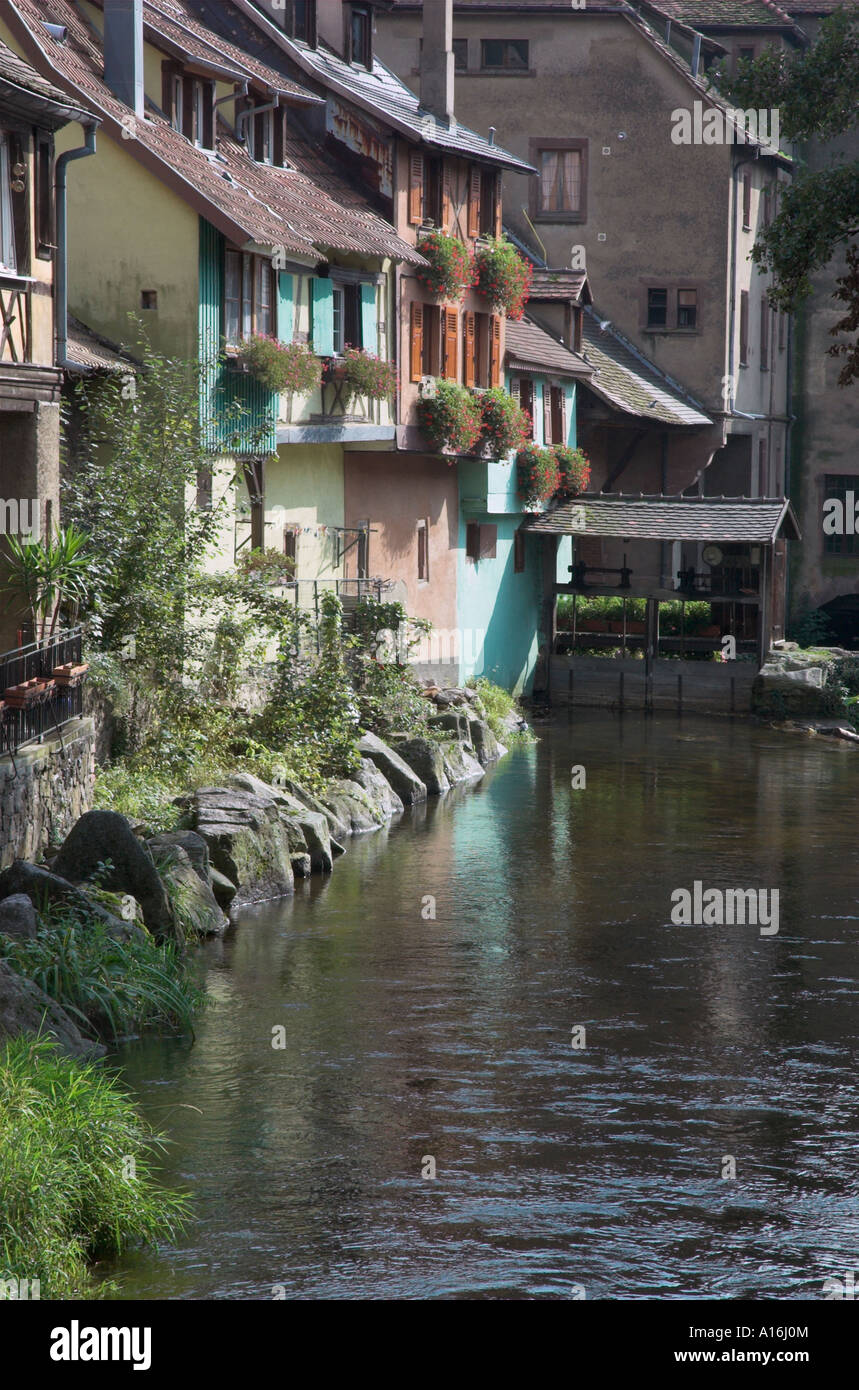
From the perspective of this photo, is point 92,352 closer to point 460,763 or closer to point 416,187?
point 460,763

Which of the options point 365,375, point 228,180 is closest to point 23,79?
point 228,180

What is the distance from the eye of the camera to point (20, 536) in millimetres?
20094

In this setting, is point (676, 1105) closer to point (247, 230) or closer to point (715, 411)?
point (247, 230)

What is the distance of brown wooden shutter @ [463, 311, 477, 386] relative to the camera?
34.5 metres

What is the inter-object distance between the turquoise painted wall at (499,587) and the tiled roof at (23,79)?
52.1 feet

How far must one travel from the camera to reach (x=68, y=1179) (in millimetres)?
11102

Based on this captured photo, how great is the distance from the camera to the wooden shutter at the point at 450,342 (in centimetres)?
3366

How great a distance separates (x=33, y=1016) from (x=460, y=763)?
16975mm

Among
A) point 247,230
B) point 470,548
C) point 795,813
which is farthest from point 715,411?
point 247,230

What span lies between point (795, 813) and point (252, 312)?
1155 cm

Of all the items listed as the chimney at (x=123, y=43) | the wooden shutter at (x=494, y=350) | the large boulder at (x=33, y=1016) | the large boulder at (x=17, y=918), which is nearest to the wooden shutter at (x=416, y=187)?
the wooden shutter at (x=494, y=350)

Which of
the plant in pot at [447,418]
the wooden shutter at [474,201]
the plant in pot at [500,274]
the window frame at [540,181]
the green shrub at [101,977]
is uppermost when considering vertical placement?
the window frame at [540,181]

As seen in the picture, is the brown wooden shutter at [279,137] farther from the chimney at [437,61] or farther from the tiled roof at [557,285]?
the tiled roof at [557,285]

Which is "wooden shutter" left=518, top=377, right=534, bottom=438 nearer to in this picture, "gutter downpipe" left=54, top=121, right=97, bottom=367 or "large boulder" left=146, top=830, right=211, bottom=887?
"gutter downpipe" left=54, top=121, right=97, bottom=367
